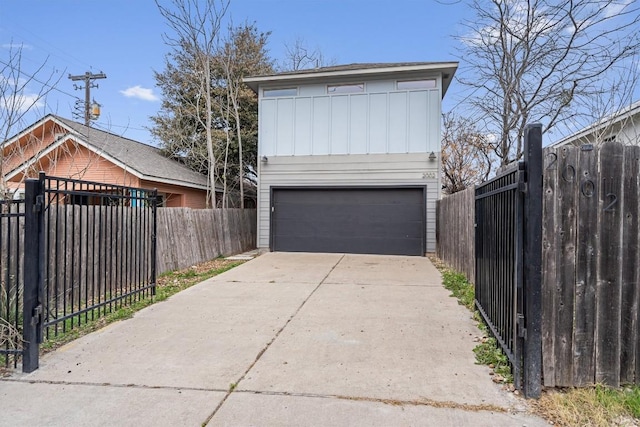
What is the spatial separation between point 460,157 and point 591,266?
56.5 feet

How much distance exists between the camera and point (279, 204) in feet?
41.6

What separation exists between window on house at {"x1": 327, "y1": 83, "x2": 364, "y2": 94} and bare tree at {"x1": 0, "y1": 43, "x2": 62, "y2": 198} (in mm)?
8108

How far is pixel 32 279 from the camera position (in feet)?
11.1

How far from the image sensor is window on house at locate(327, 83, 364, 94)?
39.9ft

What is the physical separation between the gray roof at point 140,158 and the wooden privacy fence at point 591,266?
11.4 metres

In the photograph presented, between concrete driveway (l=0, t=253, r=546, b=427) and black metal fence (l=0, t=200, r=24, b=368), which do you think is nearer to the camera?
concrete driveway (l=0, t=253, r=546, b=427)

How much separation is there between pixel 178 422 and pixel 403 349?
86.6 inches

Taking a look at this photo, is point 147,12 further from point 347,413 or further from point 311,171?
point 347,413

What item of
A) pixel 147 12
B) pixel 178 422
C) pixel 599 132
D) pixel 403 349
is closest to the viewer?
pixel 178 422

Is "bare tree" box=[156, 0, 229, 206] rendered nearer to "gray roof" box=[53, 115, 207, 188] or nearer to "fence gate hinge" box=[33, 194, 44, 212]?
"gray roof" box=[53, 115, 207, 188]

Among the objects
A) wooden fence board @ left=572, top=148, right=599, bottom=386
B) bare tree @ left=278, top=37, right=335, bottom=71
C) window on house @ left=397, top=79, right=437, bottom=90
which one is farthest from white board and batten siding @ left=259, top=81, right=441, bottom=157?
wooden fence board @ left=572, top=148, right=599, bottom=386

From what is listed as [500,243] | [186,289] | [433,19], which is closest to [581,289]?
[500,243]

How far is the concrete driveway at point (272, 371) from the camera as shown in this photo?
2.66 metres

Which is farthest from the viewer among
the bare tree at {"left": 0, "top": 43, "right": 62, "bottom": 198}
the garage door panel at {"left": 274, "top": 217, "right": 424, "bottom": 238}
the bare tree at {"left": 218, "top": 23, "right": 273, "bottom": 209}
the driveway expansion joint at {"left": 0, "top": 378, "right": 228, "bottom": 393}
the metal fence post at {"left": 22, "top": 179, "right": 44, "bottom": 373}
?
the bare tree at {"left": 218, "top": 23, "right": 273, "bottom": 209}
